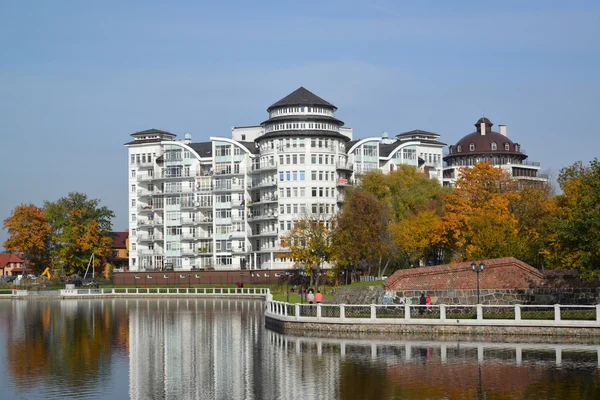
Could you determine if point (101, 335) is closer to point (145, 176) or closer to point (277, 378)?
point (277, 378)

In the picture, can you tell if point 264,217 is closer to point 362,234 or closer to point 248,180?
point 248,180

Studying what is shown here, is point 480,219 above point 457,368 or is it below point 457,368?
above

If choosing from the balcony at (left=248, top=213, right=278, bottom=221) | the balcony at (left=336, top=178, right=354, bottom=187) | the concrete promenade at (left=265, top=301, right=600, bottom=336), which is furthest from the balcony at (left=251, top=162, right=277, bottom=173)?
the concrete promenade at (left=265, top=301, right=600, bottom=336)

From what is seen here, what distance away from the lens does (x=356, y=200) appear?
3378 inches

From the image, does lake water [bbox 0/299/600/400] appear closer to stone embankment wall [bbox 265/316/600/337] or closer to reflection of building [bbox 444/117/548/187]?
stone embankment wall [bbox 265/316/600/337]

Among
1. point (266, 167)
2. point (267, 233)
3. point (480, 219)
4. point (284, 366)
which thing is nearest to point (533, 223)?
point (480, 219)

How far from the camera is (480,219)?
69688 mm

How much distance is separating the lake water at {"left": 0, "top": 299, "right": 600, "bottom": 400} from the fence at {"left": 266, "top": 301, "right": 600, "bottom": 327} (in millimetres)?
1415

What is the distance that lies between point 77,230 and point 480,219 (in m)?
81.8

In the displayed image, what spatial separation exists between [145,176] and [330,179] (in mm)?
33611

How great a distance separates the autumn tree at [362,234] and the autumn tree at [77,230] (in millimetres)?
60888

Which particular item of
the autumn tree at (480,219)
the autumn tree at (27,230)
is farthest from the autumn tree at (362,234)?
the autumn tree at (27,230)

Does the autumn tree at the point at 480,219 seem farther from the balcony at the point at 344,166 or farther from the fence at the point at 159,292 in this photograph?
the balcony at the point at 344,166

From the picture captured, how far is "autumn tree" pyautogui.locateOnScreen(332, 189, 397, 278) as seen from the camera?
273 feet
